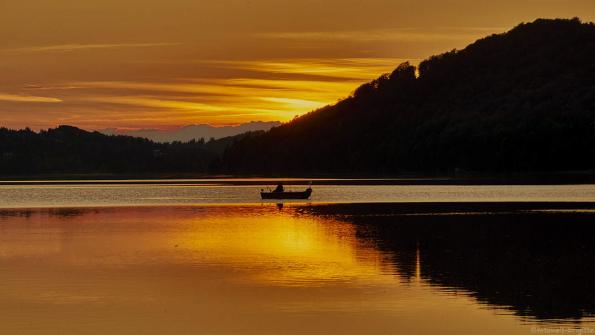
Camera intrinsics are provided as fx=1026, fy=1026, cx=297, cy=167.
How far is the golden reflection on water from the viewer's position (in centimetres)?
2464

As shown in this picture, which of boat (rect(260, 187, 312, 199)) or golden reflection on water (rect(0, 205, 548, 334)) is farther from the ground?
boat (rect(260, 187, 312, 199))

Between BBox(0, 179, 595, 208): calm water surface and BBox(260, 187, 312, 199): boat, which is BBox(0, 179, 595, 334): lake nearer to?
BBox(0, 179, 595, 208): calm water surface

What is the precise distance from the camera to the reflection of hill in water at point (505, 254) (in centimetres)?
2817

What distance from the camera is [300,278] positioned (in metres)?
32.6

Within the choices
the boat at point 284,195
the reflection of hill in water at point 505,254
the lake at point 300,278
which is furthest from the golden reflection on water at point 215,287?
the boat at point 284,195

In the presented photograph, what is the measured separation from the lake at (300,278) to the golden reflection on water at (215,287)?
51 mm

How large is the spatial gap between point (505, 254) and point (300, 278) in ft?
34.3

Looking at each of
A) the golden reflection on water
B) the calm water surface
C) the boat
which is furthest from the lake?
the boat

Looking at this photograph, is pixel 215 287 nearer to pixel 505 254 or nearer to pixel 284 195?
pixel 505 254

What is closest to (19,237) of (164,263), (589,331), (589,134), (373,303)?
(164,263)

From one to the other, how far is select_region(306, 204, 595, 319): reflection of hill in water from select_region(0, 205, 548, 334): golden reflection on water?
113cm

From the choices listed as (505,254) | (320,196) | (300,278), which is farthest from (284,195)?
(300,278)

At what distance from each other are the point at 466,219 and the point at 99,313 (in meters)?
40.0

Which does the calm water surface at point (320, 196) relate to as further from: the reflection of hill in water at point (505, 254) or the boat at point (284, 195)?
the reflection of hill in water at point (505, 254)
